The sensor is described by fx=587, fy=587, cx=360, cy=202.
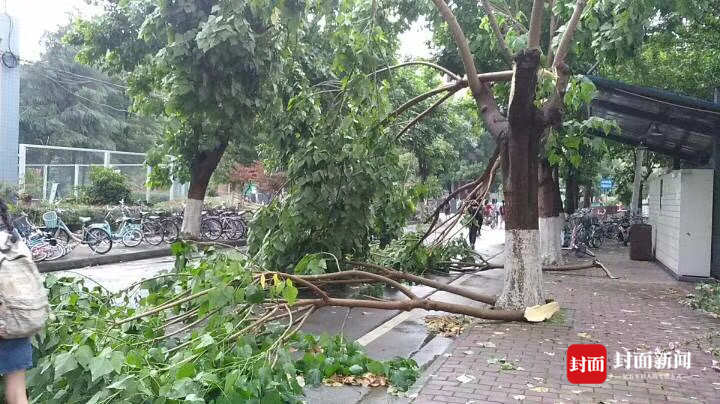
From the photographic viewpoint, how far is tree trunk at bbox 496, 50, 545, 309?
7090 mm

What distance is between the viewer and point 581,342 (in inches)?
240

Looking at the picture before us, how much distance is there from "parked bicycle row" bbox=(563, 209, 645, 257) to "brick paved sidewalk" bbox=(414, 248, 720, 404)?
7.03 meters

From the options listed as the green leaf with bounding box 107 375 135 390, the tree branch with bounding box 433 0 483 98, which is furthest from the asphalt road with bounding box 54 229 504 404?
the tree branch with bounding box 433 0 483 98

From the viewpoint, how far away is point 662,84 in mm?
14344

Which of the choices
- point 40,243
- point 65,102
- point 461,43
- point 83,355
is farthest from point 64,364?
point 65,102

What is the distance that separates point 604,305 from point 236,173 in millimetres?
20218

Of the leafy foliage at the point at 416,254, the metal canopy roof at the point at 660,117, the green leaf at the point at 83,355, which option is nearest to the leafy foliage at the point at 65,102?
the leafy foliage at the point at 416,254

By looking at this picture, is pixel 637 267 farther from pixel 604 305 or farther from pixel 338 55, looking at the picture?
pixel 338 55

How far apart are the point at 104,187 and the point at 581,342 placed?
1725 centimetres

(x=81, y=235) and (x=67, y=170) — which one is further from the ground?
(x=67, y=170)

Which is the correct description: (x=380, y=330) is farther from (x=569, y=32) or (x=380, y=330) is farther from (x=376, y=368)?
(x=569, y=32)

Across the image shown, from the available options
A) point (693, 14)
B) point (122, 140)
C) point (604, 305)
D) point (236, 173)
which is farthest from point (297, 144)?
point (122, 140)

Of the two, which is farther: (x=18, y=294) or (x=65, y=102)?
(x=65, y=102)

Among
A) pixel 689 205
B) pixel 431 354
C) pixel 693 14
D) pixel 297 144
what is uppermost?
pixel 693 14
